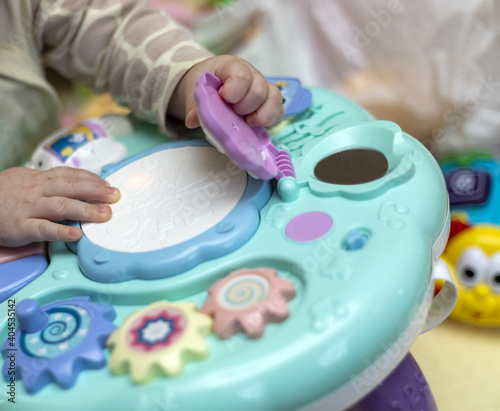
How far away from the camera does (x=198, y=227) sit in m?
0.41

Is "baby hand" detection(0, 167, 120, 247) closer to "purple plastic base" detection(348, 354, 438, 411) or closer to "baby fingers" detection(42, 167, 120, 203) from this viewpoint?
"baby fingers" detection(42, 167, 120, 203)

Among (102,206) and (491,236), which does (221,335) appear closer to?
(102,206)

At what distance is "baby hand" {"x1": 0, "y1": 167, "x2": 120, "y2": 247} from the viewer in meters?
0.44

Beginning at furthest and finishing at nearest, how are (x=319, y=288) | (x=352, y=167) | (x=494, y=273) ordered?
(x=494, y=273) < (x=352, y=167) < (x=319, y=288)

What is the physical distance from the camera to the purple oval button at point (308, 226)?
379mm

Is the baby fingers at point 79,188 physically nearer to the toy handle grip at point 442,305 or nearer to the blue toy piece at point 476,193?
the toy handle grip at point 442,305

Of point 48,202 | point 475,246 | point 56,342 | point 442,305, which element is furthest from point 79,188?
point 475,246

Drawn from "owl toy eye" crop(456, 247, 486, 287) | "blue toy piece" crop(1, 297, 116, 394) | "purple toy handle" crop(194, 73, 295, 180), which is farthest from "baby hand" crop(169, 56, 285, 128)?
"owl toy eye" crop(456, 247, 486, 287)

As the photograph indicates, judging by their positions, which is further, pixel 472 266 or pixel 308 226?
pixel 472 266

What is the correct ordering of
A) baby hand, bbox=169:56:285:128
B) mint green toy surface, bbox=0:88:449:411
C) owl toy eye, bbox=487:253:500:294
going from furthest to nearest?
owl toy eye, bbox=487:253:500:294, baby hand, bbox=169:56:285:128, mint green toy surface, bbox=0:88:449:411

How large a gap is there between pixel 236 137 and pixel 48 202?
176 millimetres

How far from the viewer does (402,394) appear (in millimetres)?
444

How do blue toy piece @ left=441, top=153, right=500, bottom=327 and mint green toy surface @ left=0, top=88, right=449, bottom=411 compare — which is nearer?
mint green toy surface @ left=0, top=88, right=449, bottom=411

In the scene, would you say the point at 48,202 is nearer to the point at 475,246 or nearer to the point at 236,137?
the point at 236,137
